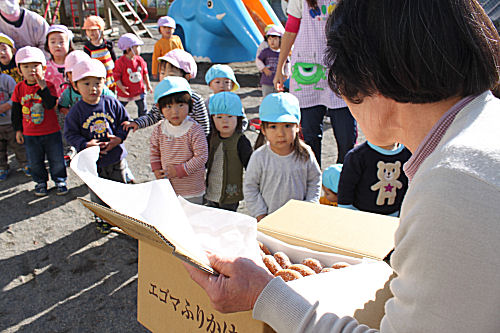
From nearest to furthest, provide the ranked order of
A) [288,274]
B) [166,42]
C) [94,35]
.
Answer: [288,274], [94,35], [166,42]

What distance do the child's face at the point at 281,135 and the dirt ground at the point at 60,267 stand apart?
1207 mm

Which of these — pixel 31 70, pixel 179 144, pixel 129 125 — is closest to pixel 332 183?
pixel 179 144

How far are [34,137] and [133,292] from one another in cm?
218

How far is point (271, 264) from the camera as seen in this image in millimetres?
1515

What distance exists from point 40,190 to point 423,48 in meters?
4.21

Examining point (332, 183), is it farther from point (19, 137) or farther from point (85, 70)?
point (19, 137)

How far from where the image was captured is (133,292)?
2846mm

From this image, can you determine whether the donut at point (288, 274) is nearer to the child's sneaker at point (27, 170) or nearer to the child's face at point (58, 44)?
the child's sneaker at point (27, 170)

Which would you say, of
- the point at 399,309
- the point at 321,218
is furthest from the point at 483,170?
the point at 321,218

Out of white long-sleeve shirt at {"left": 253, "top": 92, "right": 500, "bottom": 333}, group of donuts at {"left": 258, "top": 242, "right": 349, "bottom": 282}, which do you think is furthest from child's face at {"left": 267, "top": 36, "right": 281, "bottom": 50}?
white long-sleeve shirt at {"left": 253, "top": 92, "right": 500, "bottom": 333}

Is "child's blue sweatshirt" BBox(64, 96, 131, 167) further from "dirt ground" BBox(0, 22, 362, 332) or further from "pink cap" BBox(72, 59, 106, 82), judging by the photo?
"dirt ground" BBox(0, 22, 362, 332)

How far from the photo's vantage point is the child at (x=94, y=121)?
11.5ft

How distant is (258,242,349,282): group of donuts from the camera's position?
1430 millimetres

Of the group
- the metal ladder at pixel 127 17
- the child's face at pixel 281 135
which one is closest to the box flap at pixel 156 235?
the child's face at pixel 281 135
